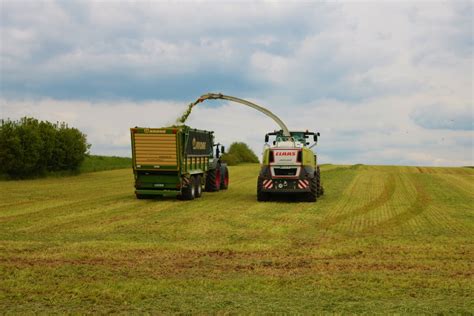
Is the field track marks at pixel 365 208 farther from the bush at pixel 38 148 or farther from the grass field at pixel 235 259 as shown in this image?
the bush at pixel 38 148

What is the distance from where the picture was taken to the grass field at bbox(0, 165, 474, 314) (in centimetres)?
820

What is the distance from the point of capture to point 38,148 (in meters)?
38.3

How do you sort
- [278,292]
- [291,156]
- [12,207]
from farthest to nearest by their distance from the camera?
1. [291,156]
2. [12,207]
3. [278,292]

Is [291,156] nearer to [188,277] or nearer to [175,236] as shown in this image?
[175,236]

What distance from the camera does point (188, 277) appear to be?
9.73 metres

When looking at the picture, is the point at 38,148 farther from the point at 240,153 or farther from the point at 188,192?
the point at 240,153

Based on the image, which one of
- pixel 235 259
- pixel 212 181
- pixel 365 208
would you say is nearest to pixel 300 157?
pixel 365 208

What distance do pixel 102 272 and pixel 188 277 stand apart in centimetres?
Answer: 151

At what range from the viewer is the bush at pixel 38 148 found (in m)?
37.0

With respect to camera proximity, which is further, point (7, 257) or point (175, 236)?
point (175, 236)

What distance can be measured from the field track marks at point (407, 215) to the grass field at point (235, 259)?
6 cm

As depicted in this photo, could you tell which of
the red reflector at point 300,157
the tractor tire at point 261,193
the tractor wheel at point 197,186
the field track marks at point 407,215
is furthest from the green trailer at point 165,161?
the field track marks at point 407,215

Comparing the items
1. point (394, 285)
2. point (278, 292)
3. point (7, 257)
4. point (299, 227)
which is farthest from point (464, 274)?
point (7, 257)

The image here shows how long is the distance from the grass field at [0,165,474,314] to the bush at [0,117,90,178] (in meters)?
17.1
